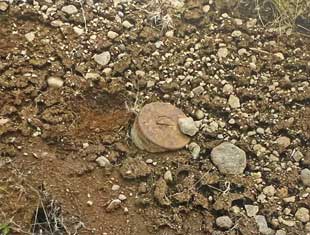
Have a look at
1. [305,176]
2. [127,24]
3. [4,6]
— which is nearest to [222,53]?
[127,24]

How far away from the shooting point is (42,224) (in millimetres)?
1800

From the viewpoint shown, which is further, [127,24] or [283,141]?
[127,24]

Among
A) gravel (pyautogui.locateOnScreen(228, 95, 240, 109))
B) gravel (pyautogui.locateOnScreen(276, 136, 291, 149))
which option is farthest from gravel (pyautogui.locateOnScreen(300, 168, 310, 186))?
gravel (pyautogui.locateOnScreen(228, 95, 240, 109))

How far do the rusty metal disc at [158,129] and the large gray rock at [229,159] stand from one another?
0.11 m

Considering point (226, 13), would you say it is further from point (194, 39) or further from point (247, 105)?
point (247, 105)

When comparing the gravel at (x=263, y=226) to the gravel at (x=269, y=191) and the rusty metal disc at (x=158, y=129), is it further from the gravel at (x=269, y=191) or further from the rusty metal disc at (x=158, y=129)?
the rusty metal disc at (x=158, y=129)

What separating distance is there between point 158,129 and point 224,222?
374 mm

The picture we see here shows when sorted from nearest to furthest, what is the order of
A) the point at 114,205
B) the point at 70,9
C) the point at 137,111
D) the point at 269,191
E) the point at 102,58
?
the point at 114,205, the point at 269,191, the point at 137,111, the point at 102,58, the point at 70,9

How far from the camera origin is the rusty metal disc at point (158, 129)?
6.57 ft

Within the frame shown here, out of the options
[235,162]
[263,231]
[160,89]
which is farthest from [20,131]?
[263,231]

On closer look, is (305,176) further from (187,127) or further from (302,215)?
(187,127)

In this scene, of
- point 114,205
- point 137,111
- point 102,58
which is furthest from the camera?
point 102,58

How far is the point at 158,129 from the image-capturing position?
2.03 meters

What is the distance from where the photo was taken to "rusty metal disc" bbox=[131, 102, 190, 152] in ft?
6.57
